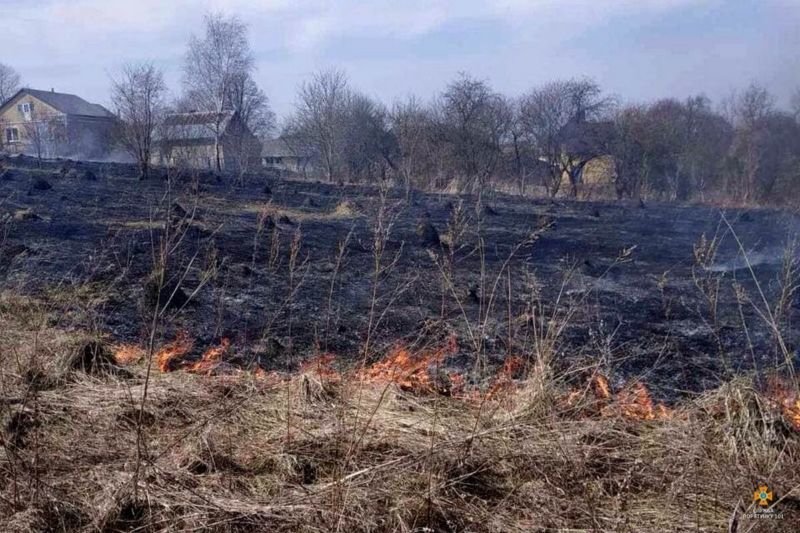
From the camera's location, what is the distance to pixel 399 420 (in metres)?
3.56

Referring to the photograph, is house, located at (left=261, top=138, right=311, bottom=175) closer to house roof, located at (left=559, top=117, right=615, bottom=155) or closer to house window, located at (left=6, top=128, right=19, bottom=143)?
house roof, located at (left=559, top=117, right=615, bottom=155)

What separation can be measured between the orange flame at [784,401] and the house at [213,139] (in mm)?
16247

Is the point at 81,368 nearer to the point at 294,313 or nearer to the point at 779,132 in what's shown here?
the point at 294,313

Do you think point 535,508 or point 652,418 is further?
point 652,418

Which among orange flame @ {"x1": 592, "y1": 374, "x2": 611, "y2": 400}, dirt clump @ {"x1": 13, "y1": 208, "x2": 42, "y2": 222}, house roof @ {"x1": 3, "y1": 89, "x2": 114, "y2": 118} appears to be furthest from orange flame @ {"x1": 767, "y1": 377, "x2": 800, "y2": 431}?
house roof @ {"x1": 3, "y1": 89, "x2": 114, "y2": 118}

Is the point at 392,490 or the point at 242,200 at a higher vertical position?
the point at 242,200

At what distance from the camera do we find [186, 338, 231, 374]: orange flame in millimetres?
4602

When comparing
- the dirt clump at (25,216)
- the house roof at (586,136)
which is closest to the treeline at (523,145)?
the house roof at (586,136)

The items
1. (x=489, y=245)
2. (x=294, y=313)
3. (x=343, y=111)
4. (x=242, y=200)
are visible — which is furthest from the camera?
(x=343, y=111)

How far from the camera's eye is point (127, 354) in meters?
4.91

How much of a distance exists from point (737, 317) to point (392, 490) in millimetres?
6509

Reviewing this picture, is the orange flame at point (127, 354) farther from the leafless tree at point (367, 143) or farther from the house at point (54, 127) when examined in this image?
the leafless tree at point (367, 143)

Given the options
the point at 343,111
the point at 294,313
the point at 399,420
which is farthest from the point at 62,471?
the point at 343,111

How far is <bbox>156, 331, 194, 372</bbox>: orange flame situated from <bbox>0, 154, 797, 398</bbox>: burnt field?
0.12m
